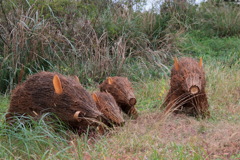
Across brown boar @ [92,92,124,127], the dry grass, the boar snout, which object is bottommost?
the dry grass

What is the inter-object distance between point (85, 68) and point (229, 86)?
2.98 metres

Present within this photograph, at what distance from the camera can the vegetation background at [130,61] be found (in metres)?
3.31

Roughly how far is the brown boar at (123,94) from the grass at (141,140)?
8.4 inches

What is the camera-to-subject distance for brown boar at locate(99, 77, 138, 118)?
4633 mm

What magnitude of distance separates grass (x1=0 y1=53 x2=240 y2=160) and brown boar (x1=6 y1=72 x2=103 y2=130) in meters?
0.15

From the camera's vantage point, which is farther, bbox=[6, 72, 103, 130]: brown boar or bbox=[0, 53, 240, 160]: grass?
bbox=[6, 72, 103, 130]: brown boar

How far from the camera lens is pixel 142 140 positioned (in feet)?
11.5

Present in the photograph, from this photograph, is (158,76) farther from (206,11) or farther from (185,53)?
(206,11)

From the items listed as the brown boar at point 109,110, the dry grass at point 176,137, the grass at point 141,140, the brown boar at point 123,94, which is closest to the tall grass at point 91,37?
the grass at point 141,140

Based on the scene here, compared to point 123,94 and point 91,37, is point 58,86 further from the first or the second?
point 91,37

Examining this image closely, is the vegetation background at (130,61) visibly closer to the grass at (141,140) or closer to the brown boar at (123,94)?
the grass at (141,140)

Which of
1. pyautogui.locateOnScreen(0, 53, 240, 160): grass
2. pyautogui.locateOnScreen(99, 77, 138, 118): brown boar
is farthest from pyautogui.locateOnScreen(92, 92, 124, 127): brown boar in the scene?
pyautogui.locateOnScreen(99, 77, 138, 118): brown boar

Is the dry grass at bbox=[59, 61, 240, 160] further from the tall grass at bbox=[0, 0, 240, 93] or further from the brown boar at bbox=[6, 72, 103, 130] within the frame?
the tall grass at bbox=[0, 0, 240, 93]

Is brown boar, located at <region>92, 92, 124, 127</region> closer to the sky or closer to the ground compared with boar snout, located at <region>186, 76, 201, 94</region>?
closer to the ground
